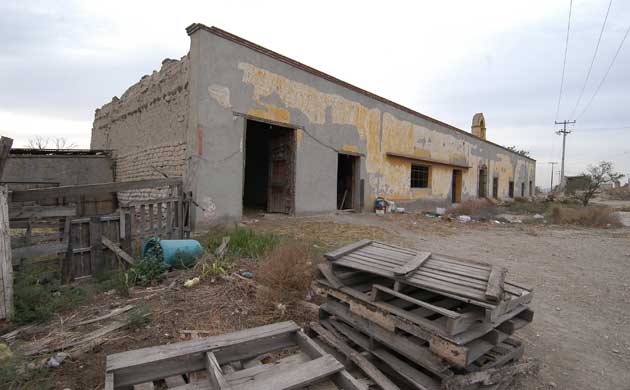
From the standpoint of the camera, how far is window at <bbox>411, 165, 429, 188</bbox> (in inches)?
596

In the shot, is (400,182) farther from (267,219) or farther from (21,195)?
(21,195)

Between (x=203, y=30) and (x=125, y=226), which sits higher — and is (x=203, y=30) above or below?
above

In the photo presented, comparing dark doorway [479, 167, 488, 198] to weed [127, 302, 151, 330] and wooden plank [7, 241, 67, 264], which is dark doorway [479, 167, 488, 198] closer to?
weed [127, 302, 151, 330]

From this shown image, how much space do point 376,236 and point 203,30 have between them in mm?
6354

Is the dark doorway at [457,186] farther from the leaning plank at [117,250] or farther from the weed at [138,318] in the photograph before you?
the weed at [138,318]

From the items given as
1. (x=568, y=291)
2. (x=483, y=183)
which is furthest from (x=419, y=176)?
(x=568, y=291)

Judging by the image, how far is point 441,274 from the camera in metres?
2.39

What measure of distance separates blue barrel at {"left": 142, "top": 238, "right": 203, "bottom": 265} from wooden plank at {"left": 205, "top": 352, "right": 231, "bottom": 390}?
279 centimetres

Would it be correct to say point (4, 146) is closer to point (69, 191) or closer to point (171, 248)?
point (69, 191)

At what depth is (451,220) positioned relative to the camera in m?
12.0

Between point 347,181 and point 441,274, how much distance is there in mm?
10128

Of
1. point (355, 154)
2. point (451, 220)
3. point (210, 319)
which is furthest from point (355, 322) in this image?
point (451, 220)

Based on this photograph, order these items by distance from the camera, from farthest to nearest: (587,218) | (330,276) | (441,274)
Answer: (587,218) < (330,276) < (441,274)

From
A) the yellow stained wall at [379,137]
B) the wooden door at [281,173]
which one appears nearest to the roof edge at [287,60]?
the yellow stained wall at [379,137]
